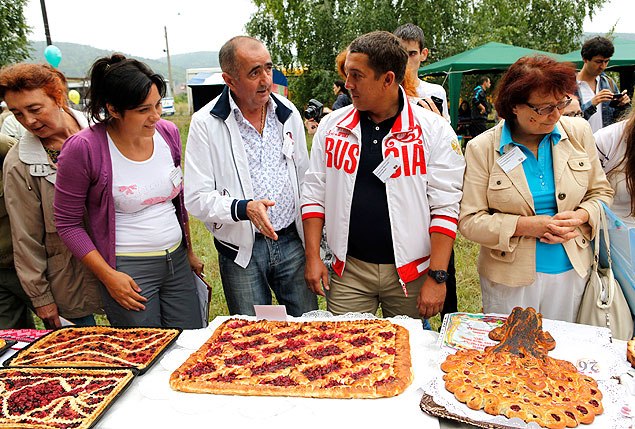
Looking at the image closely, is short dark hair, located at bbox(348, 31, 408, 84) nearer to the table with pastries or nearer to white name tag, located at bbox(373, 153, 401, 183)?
white name tag, located at bbox(373, 153, 401, 183)

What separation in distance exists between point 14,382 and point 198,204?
86cm

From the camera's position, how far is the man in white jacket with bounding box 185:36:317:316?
6.50 feet

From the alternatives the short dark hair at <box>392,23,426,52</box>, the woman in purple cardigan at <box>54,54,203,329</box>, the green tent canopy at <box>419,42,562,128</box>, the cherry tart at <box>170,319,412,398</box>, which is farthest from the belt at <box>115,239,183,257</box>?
the green tent canopy at <box>419,42,562,128</box>

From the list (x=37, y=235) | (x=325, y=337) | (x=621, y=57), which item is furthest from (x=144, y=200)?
(x=621, y=57)

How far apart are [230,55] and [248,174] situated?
19.1 inches

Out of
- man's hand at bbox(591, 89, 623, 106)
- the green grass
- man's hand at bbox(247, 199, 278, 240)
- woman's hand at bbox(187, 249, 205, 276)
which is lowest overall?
the green grass

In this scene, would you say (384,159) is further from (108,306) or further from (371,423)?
(108,306)

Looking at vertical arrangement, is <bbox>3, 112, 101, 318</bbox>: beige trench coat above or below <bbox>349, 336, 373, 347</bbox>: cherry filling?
above

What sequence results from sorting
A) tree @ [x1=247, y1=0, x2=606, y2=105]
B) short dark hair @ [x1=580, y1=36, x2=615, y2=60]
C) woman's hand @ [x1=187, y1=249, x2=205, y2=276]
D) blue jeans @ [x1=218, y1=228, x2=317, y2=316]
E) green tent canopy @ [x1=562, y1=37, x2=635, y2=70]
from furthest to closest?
tree @ [x1=247, y1=0, x2=606, y2=105] < green tent canopy @ [x1=562, y1=37, x2=635, y2=70] < short dark hair @ [x1=580, y1=36, x2=615, y2=60] < woman's hand @ [x1=187, y1=249, x2=205, y2=276] < blue jeans @ [x1=218, y1=228, x2=317, y2=316]

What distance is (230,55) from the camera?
197 cm

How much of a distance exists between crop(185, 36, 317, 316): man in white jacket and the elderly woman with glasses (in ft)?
2.50

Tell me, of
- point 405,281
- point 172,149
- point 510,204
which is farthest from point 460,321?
point 172,149

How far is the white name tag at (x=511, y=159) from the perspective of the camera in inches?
70.6

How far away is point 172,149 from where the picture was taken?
84.5 inches
